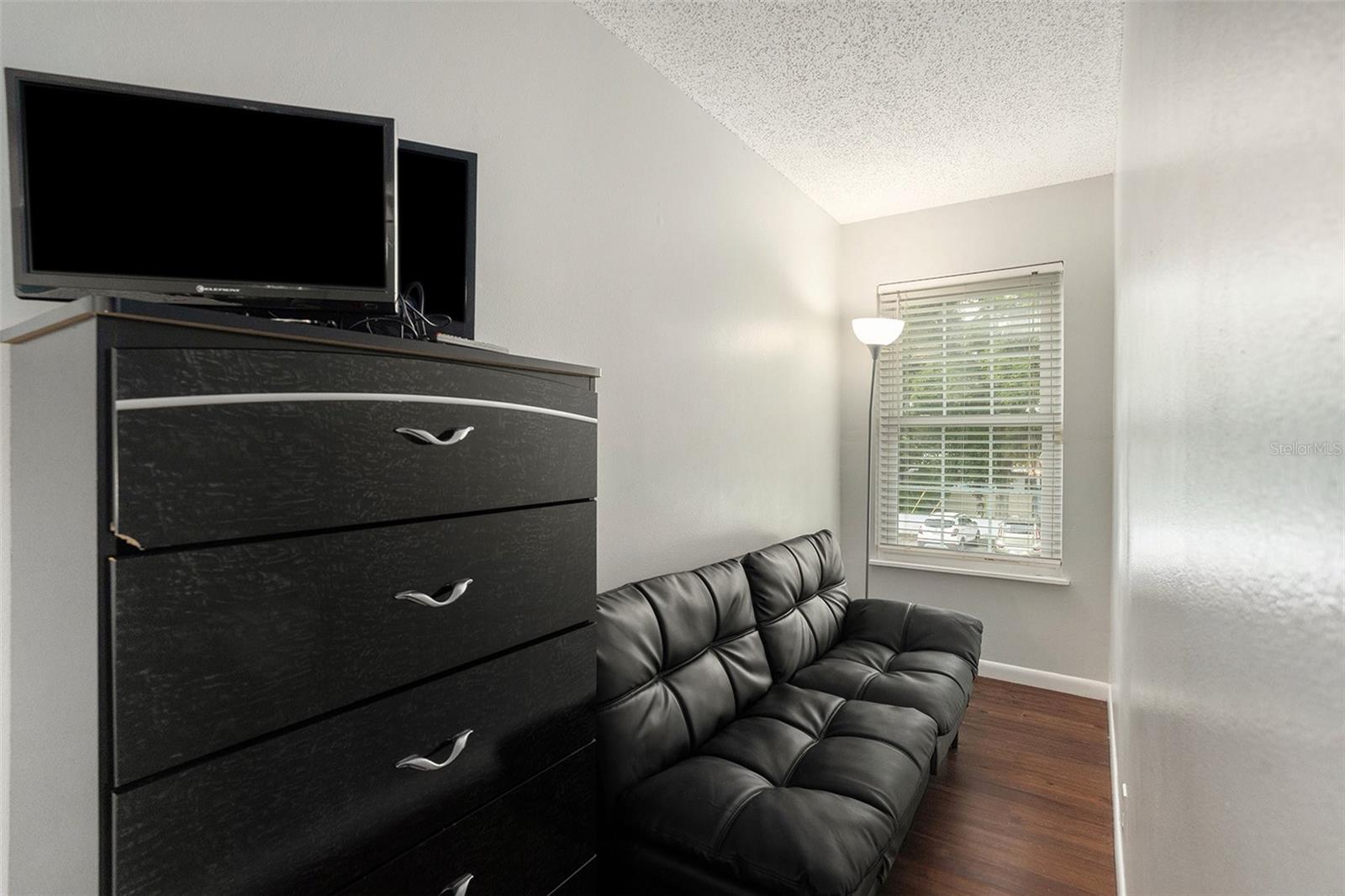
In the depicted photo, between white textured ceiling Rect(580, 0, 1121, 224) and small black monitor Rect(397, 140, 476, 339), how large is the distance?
117 cm

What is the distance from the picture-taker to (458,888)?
109 centimetres

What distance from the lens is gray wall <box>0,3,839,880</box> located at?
133cm

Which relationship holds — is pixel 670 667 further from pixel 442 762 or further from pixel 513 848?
pixel 442 762

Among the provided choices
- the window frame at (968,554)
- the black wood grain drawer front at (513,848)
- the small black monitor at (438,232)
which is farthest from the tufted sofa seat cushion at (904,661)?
the small black monitor at (438,232)

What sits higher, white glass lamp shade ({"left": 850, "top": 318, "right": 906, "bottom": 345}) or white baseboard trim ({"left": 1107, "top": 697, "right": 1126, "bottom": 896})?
white glass lamp shade ({"left": 850, "top": 318, "right": 906, "bottom": 345})

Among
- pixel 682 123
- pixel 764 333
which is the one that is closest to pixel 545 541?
pixel 682 123

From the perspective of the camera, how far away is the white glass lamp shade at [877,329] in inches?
139

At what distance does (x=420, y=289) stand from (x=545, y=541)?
2.01 feet

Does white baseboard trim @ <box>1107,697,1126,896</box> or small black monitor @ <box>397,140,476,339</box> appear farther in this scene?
white baseboard trim @ <box>1107,697,1126,896</box>

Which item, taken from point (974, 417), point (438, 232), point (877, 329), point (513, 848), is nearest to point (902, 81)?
point (877, 329)

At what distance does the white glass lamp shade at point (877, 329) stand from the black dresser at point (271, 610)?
2.69 metres

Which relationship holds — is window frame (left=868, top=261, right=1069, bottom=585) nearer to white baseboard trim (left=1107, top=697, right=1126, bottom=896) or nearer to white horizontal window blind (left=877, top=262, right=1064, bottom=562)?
white horizontal window blind (left=877, top=262, right=1064, bottom=562)

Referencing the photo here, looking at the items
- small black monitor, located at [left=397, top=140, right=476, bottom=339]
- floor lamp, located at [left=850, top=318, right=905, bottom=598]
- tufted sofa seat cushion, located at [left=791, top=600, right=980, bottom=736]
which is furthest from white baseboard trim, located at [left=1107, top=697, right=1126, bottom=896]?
small black monitor, located at [left=397, top=140, right=476, bottom=339]

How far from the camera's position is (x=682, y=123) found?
8.98 feet
